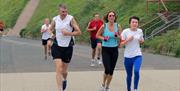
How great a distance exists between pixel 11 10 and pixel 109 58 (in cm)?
5031

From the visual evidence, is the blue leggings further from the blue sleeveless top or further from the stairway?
the stairway

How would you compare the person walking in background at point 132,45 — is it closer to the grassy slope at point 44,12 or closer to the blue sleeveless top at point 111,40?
the blue sleeveless top at point 111,40

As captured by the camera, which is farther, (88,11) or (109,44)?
(88,11)

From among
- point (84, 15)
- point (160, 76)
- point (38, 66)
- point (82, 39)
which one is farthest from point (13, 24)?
point (160, 76)

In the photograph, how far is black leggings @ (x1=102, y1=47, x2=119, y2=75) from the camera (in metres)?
11.3

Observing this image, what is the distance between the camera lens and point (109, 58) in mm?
11359

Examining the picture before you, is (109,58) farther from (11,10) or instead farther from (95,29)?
(11,10)

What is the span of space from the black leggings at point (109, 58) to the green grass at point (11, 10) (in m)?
46.4

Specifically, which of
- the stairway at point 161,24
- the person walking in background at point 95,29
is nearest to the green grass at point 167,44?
the stairway at point 161,24

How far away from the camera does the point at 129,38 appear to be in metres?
11.0

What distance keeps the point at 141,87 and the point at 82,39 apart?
22.8 metres

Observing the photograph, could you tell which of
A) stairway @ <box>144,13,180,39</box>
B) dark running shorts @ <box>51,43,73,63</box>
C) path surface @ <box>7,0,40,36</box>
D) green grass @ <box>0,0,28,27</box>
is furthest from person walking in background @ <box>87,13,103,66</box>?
green grass @ <box>0,0,28,27</box>

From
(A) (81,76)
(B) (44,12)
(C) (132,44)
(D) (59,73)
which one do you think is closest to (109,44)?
(C) (132,44)

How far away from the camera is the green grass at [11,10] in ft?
189
